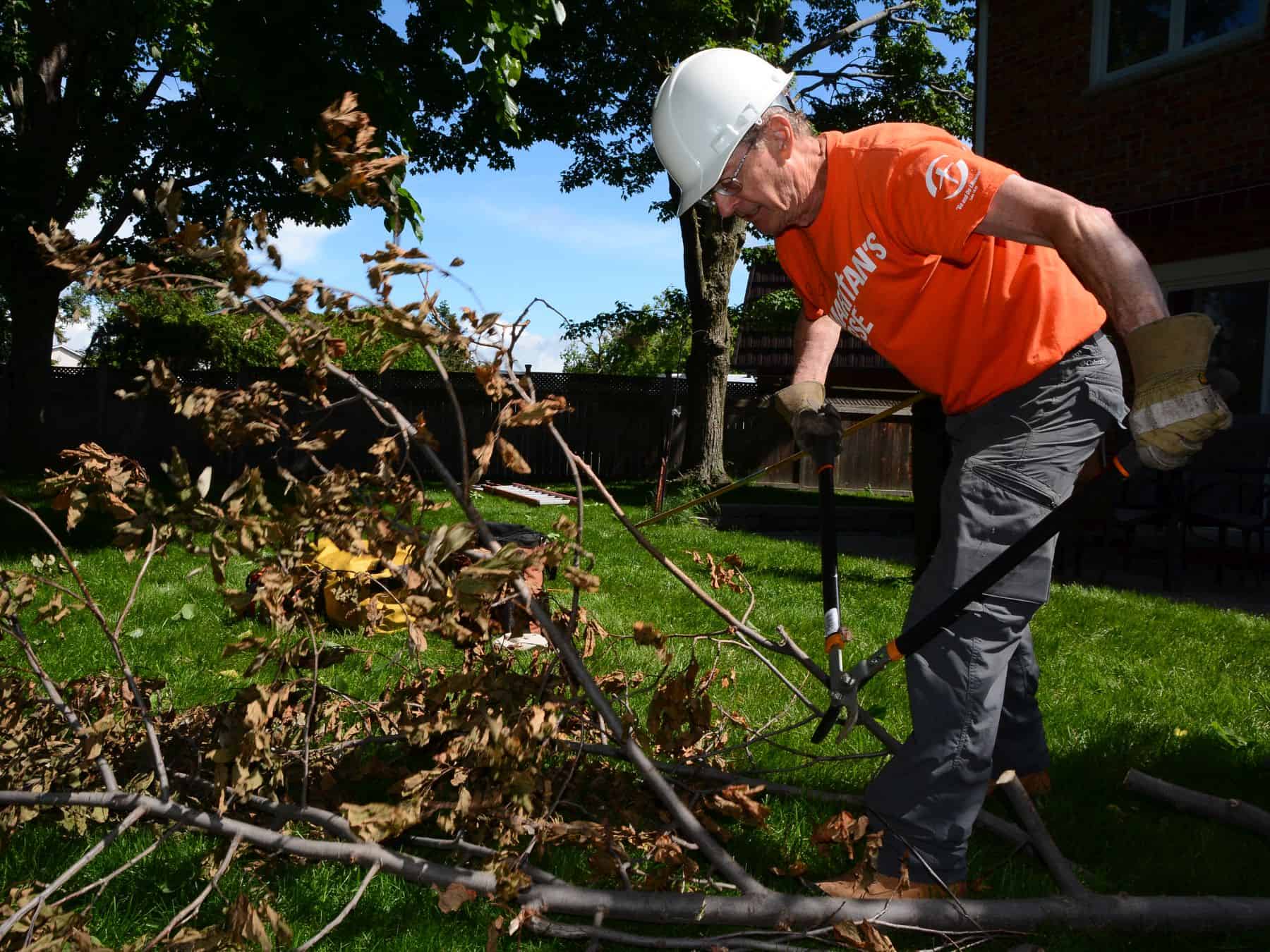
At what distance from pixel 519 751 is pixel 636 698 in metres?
1.91

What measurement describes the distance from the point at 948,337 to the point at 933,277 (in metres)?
0.18

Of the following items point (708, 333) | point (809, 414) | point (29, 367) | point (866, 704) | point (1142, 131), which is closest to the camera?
point (809, 414)

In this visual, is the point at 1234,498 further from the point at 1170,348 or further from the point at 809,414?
the point at 1170,348

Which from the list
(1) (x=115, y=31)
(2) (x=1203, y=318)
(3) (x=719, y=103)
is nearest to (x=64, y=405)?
(1) (x=115, y=31)

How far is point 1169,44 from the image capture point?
32.9ft

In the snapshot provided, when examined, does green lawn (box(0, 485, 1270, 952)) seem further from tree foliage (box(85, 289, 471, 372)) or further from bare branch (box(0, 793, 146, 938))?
tree foliage (box(85, 289, 471, 372))

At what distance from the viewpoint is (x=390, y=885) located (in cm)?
268

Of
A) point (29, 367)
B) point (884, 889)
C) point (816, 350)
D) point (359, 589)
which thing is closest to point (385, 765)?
point (359, 589)

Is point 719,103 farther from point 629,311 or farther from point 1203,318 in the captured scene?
point 629,311

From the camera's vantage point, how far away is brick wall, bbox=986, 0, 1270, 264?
9.16 metres

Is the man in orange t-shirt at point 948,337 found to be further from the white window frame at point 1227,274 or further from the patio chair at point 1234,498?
the white window frame at point 1227,274

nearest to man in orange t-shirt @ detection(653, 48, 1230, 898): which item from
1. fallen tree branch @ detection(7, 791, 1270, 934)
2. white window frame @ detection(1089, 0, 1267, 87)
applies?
fallen tree branch @ detection(7, 791, 1270, 934)

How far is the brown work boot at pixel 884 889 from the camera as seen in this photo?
8.25 feet

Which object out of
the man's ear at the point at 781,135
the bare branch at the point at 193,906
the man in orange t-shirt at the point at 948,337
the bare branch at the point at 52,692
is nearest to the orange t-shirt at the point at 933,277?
the man in orange t-shirt at the point at 948,337
